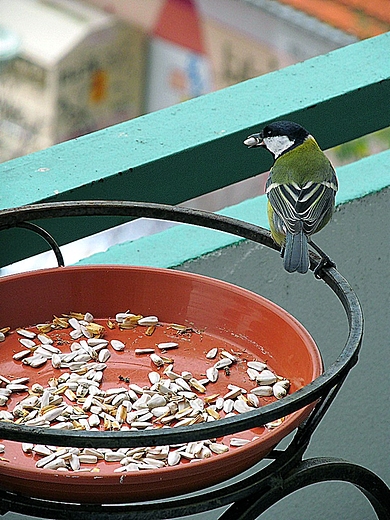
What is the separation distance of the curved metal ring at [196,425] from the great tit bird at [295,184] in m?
0.16

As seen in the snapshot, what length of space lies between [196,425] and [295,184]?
32.2 inches

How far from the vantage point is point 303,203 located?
1.59 meters

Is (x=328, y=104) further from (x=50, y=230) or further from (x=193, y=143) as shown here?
(x=50, y=230)

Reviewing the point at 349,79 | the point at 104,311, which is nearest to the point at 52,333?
the point at 104,311

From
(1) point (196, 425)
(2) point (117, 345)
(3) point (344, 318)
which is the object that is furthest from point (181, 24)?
(1) point (196, 425)

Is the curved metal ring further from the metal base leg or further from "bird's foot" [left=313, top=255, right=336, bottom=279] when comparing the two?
the metal base leg

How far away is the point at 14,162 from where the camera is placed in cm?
174

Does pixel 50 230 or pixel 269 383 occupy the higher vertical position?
pixel 50 230

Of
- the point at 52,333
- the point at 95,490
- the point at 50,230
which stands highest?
the point at 50,230

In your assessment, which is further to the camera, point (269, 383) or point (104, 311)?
point (104, 311)

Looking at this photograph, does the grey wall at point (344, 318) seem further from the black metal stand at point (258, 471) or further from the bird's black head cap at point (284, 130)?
the black metal stand at point (258, 471)

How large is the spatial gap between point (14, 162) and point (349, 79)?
746 mm

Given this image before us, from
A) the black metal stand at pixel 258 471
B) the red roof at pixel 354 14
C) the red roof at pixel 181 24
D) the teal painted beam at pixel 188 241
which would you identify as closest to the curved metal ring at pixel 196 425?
the black metal stand at pixel 258 471

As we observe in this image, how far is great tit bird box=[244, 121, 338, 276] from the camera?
5.02ft
